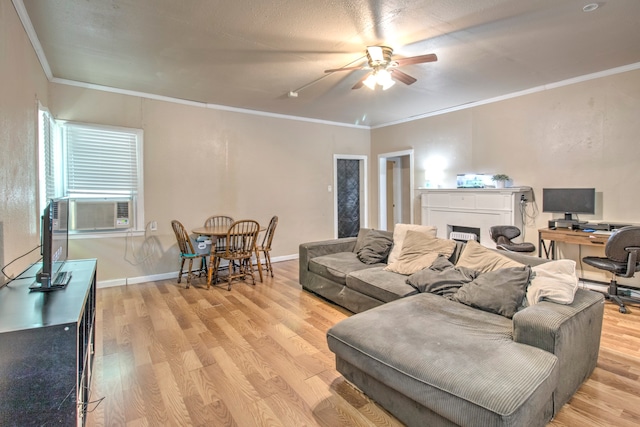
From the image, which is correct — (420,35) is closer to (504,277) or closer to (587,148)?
(504,277)

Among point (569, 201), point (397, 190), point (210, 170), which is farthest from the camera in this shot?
point (397, 190)

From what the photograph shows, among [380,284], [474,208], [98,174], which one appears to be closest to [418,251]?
[380,284]

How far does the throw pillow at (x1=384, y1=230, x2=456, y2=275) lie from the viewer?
308cm

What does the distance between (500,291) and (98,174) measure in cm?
473

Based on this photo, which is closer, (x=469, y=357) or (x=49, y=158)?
(x=469, y=357)

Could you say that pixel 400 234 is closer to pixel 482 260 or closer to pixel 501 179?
pixel 482 260

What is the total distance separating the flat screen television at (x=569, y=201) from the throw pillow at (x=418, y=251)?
2.11 m

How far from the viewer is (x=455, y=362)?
159cm

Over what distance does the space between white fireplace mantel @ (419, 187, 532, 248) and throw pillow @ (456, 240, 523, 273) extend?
209 centimetres

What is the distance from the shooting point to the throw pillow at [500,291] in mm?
2152

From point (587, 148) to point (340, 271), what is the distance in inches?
138

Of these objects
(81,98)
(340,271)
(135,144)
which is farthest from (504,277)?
(81,98)

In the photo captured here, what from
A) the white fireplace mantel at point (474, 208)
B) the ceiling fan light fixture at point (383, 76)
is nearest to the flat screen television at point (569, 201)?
the white fireplace mantel at point (474, 208)

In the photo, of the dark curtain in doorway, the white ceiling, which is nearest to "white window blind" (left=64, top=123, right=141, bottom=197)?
the white ceiling
